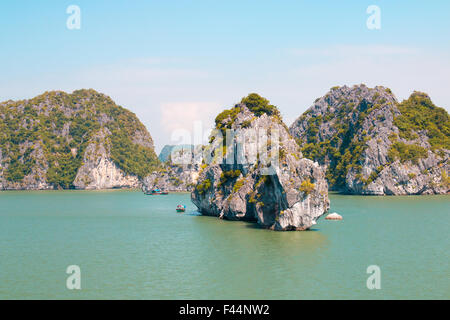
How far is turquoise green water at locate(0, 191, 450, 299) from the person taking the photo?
1195 inches

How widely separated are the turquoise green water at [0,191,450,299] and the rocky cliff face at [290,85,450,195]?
75457 millimetres

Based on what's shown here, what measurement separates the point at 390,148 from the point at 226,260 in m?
119

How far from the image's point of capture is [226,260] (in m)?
39.8

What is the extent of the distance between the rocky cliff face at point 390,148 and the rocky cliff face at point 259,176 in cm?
7574
